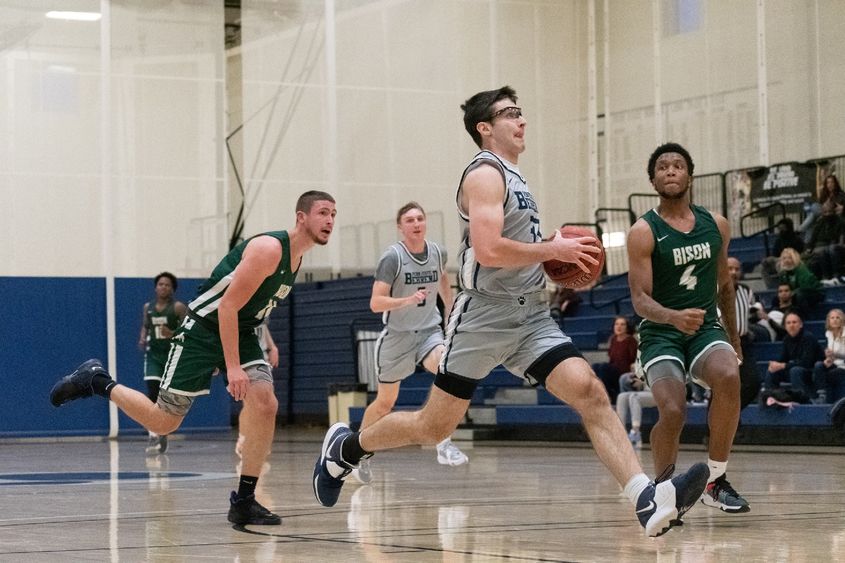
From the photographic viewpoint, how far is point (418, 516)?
7.70 m

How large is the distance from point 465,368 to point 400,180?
17.0 meters

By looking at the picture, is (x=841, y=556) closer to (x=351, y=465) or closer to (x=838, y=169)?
(x=351, y=465)

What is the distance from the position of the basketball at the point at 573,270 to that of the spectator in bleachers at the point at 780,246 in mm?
11473

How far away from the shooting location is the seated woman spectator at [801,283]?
52.9ft

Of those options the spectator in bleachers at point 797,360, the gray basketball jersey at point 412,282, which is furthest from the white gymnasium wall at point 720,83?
the gray basketball jersey at point 412,282

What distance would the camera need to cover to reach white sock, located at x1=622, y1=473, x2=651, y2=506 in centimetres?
592

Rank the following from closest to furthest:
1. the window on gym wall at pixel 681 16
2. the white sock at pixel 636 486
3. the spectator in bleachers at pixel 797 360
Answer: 1. the white sock at pixel 636 486
2. the spectator in bleachers at pixel 797 360
3. the window on gym wall at pixel 681 16

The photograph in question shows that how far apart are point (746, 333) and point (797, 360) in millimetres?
1833

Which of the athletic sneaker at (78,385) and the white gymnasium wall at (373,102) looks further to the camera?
the white gymnasium wall at (373,102)

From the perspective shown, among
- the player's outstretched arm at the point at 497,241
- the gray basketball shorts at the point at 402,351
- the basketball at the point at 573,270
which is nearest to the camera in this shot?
the player's outstretched arm at the point at 497,241

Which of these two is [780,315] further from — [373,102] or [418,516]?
[418,516]

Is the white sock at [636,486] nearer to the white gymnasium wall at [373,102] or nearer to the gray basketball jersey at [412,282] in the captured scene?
the gray basketball jersey at [412,282]

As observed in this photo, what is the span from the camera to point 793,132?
20.2m

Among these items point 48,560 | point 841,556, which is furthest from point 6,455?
point 841,556
